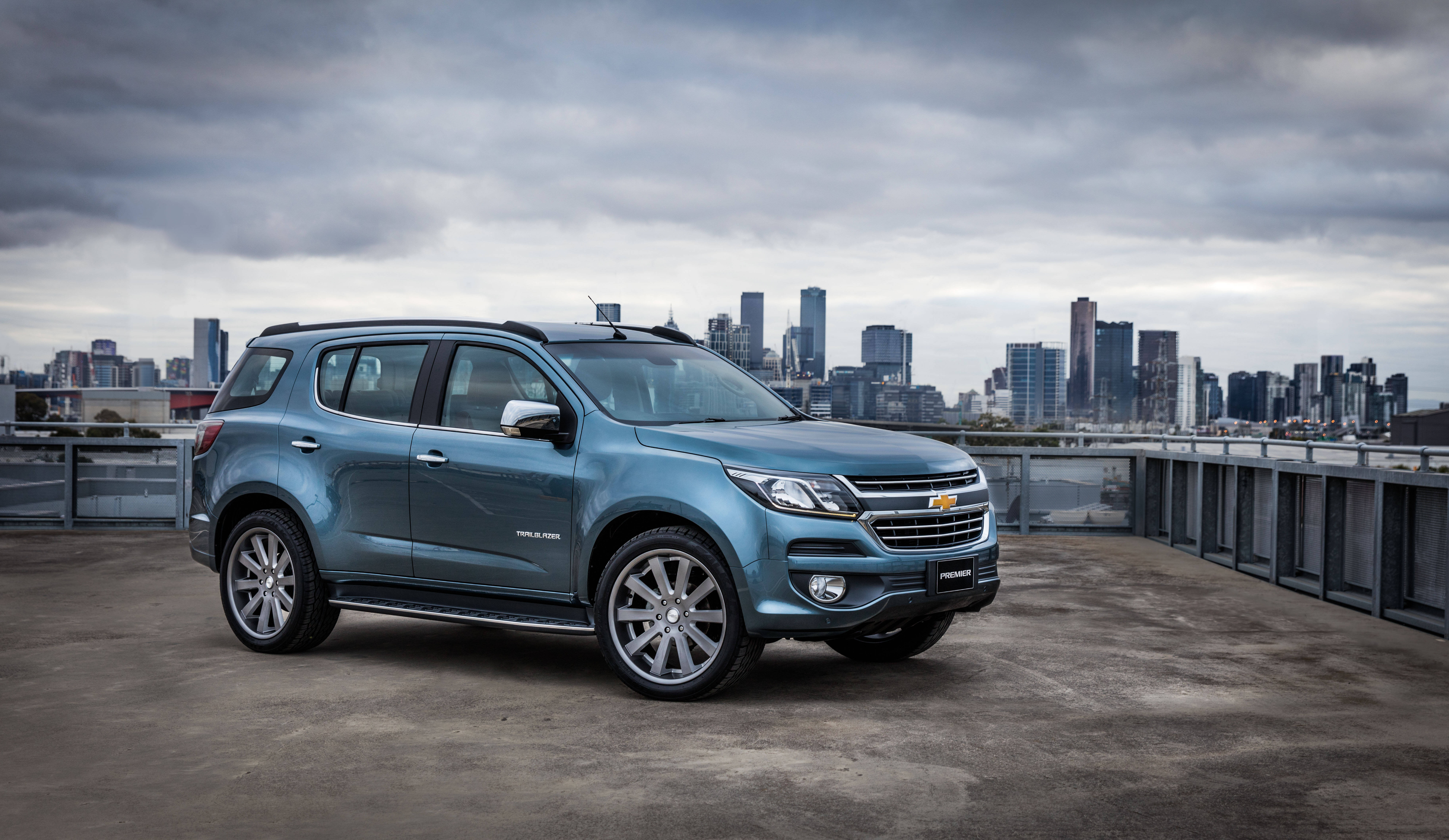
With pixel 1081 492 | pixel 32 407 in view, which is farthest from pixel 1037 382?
pixel 1081 492

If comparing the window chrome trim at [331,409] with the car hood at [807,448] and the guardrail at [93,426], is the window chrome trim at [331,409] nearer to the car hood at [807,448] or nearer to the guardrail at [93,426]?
the car hood at [807,448]

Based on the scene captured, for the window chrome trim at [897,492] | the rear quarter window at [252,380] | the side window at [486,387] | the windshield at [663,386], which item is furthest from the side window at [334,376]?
the window chrome trim at [897,492]

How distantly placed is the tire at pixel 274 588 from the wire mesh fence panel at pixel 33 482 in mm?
9681

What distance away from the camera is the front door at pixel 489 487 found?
668 cm

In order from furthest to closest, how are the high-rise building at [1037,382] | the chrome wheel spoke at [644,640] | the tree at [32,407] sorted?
1. the high-rise building at [1037,382]
2. the tree at [32,407]
3. the chrome wheel spoke at [644,640]

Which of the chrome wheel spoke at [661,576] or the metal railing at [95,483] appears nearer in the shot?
the chrome wheel spoke at [661,576]

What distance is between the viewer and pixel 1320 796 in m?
4.82

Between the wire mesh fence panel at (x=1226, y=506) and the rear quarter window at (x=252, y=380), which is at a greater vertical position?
the rear quarter window at (x=252, y=380)

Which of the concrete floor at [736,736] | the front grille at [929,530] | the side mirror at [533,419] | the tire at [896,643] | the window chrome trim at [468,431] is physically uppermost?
the side mirror at [533,419]

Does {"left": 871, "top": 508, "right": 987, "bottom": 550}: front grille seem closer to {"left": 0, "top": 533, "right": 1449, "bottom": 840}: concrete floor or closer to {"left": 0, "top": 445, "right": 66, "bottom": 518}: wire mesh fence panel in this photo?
{"left": 0, "top": 533, "right": 1449, "bottom": 840}: concrete floor

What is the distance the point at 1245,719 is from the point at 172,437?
549 inches

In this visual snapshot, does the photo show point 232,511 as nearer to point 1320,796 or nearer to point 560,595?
point 560,595

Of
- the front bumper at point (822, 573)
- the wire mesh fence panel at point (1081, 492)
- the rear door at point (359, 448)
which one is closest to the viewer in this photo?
the front bumper at point (822, 573)

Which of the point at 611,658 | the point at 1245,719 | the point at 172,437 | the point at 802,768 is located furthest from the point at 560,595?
the point at 172,437
